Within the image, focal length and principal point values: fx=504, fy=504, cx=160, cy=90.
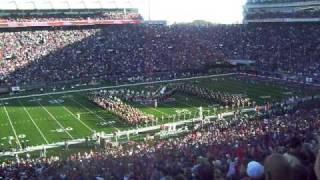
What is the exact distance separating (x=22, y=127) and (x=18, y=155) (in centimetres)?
652

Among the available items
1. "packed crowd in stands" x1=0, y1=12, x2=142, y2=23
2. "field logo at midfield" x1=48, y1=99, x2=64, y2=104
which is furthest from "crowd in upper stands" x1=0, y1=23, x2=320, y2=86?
"field logo at midfield" x1=48, y1=99, x2=64, y2=104

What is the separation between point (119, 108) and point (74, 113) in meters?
3.26

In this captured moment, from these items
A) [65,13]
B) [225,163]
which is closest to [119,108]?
[225,163]

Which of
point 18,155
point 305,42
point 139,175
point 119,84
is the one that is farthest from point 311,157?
point 305,42

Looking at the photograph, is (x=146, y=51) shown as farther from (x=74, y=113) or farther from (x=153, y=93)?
(x=74, y=113)

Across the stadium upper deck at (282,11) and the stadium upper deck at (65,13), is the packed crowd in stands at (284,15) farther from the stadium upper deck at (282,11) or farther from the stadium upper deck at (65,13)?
the stadium upper deck at (65,13)

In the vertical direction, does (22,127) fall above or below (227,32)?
below

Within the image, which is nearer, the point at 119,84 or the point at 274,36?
the point at 119,84

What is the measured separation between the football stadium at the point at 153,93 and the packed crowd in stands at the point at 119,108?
0.11 metres

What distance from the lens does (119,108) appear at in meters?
32.2

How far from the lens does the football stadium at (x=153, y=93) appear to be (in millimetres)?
13234

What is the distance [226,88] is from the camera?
4069 cm

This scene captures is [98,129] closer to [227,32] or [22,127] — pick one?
[22,127]

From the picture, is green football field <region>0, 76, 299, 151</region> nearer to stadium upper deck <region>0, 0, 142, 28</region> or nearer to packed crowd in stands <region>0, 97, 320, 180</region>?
packed crowd in stands <region>0, 97, 320, 180</region>
